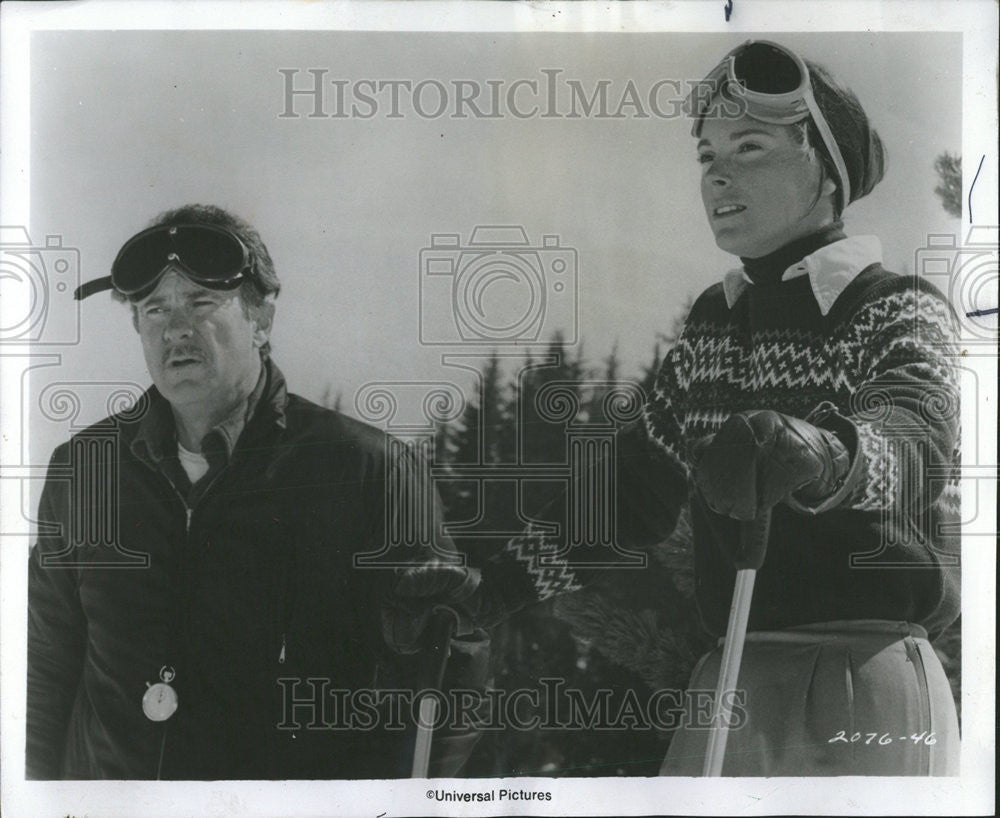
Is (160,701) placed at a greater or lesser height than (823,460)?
lesser

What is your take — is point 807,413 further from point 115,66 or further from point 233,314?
point 115,66

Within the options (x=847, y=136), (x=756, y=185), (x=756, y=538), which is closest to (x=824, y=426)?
(x=756, y=538)

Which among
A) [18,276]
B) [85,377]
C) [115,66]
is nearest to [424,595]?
[85,377]

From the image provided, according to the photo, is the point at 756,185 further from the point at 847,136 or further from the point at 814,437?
the point at 814,437

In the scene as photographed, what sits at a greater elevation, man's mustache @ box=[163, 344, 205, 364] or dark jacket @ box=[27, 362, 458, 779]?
man's mustache @ box=[163, 344, 205, 364]

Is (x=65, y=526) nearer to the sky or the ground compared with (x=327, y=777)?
nearer to the sky

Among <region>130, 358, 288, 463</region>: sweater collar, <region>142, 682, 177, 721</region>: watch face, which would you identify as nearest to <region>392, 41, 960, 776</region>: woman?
<region>130, 358, 288, 463</region>: sweater collar

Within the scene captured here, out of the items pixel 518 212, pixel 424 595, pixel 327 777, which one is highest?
pixel 518 212

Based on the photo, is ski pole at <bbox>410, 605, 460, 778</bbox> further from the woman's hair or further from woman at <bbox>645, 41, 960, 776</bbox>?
the woman's hair
